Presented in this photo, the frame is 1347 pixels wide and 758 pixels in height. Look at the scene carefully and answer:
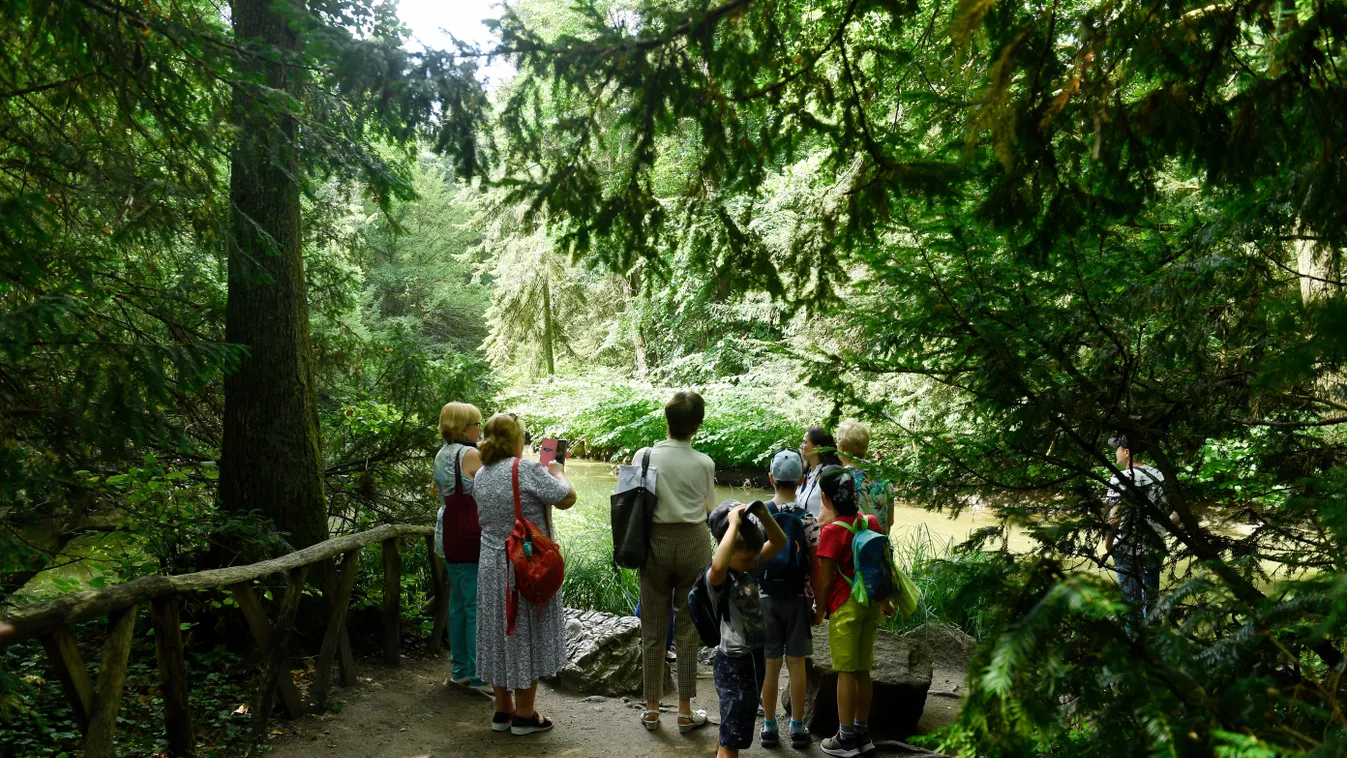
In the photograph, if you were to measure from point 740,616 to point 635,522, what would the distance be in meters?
0.98

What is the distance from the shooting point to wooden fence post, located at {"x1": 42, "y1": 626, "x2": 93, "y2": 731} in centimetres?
362

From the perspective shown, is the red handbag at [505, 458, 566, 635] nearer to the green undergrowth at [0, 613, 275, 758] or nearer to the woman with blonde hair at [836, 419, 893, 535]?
the green undergrowth at [0, 613, 275, 758]

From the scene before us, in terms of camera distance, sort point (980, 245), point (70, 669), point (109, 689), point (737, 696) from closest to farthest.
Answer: point (980, 245)
point (70, 669)
point (109, 689)
point (737, 696)

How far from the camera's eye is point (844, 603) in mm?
4758

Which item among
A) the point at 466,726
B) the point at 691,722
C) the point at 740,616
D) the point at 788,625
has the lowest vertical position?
the point at 466,726

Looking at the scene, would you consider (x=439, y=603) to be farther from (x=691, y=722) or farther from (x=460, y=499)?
(x=691, y=722)

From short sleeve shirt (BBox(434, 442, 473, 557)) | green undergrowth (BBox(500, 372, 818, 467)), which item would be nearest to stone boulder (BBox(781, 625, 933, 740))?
short sleeve shirt (BBox(434, 442, 473, 557))

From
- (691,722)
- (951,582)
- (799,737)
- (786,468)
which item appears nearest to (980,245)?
(951,582)

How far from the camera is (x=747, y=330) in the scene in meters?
24.6

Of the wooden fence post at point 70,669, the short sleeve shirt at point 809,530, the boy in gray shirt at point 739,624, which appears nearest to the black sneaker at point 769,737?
the boy in gray shirt at point 739,624

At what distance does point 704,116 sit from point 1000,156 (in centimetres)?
112

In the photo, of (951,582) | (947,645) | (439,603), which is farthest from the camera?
→ (439,603)

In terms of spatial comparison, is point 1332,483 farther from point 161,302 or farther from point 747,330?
point 747,330

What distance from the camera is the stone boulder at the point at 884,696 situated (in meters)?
5.20
